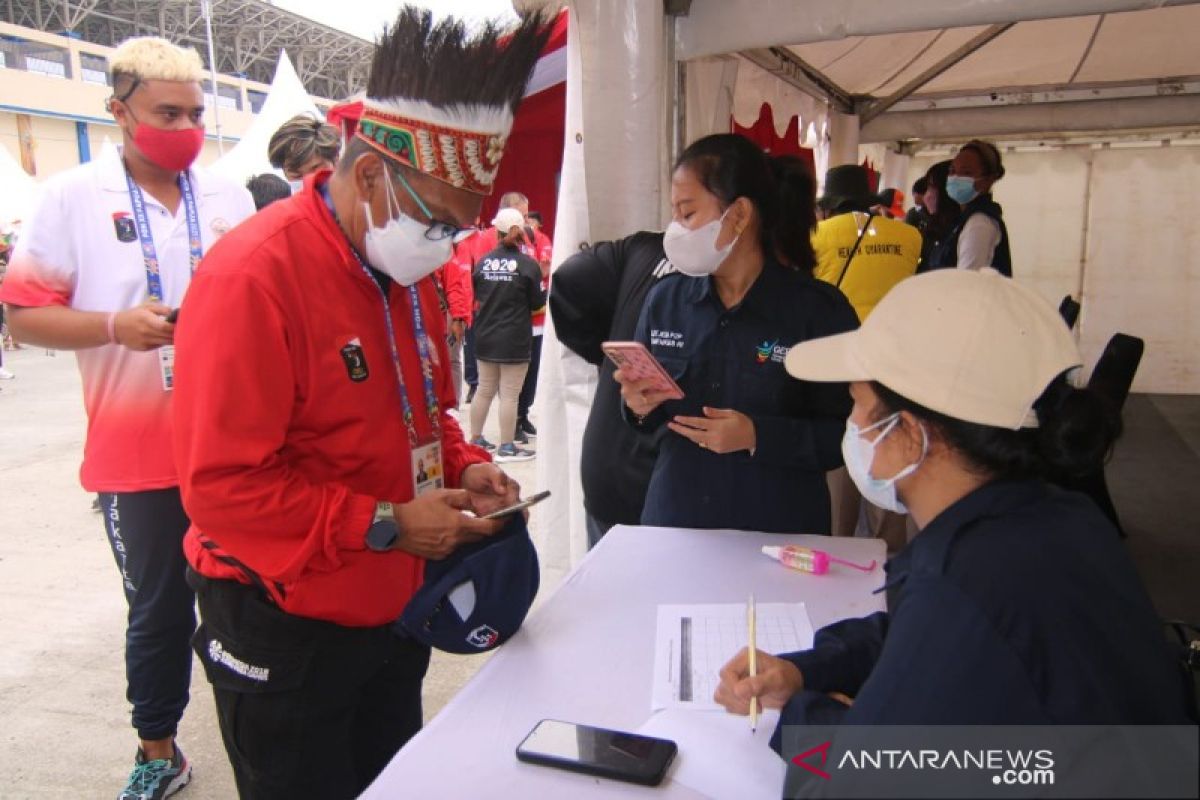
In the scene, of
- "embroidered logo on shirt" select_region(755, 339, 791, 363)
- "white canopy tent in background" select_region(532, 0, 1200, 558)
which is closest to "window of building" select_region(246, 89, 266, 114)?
"white canopy tent in background" select_region(532, 0, 1200, 558)

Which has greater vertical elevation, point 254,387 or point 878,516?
point 254,387

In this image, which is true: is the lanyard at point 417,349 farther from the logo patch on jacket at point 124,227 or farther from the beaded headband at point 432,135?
the logo patch on jacket at point 124,227

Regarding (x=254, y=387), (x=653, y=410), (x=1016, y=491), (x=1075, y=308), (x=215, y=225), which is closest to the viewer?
(x=1016, y=491)

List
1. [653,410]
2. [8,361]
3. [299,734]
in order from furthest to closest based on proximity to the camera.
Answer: [8,361] < [653,410] < [299,734]

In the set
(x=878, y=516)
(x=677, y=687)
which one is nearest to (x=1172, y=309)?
(x=878, y=516)

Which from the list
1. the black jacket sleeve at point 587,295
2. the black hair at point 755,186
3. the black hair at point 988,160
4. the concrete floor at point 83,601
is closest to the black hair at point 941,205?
the black hair at point 988,160

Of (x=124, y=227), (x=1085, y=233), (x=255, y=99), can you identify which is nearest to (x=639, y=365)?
(x=124, y=227)

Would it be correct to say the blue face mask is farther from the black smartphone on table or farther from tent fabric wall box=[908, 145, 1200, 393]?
the black smartphone on table

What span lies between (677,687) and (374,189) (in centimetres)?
90

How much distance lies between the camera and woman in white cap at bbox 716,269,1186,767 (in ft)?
2.56

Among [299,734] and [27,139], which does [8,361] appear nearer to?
[299,734]

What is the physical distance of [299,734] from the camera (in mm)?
1342

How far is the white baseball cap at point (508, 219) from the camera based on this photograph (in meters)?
5.71

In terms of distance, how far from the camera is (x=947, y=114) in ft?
19.6
